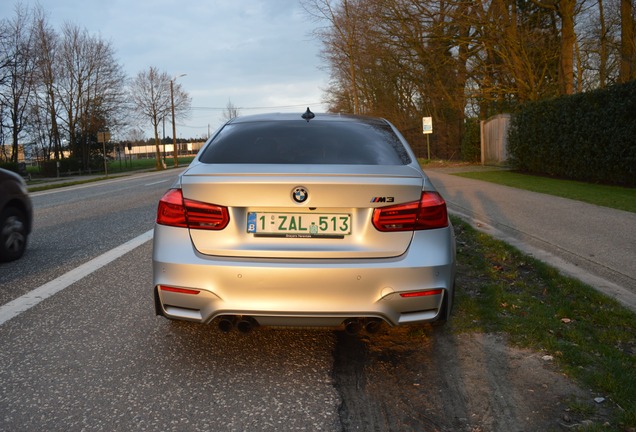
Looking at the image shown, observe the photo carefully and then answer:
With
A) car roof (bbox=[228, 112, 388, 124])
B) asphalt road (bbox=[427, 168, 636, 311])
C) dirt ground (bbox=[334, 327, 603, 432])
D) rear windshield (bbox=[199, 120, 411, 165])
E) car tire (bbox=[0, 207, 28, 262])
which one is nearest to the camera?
dirt ground (bbox=[334, 327, 603, 432])

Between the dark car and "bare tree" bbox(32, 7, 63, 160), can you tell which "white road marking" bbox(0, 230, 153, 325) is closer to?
the dark car

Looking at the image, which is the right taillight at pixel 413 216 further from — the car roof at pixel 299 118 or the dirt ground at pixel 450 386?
the car roof at pixel 299 118

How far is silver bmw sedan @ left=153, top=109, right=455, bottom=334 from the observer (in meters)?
3.13

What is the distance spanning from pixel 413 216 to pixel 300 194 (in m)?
0.64

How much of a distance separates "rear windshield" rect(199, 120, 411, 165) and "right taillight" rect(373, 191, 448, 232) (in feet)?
1.40

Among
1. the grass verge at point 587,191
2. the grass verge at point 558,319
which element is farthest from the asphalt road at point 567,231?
the grass verge at point 587,191

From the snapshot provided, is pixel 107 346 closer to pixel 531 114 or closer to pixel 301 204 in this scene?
pixel 301 204

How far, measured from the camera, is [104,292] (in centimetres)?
511

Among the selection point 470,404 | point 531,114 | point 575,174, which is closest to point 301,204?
point 470,404

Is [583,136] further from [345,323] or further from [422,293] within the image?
[345,323]

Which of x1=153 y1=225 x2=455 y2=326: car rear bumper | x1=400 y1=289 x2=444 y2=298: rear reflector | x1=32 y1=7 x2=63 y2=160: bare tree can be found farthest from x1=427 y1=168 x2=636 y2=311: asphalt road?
x1=32 y1=7 x2=63 y2=160: bare tree

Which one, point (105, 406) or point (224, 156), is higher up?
point (224, 156)

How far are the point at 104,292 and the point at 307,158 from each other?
8.13 ft

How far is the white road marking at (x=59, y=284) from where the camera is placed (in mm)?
4562
